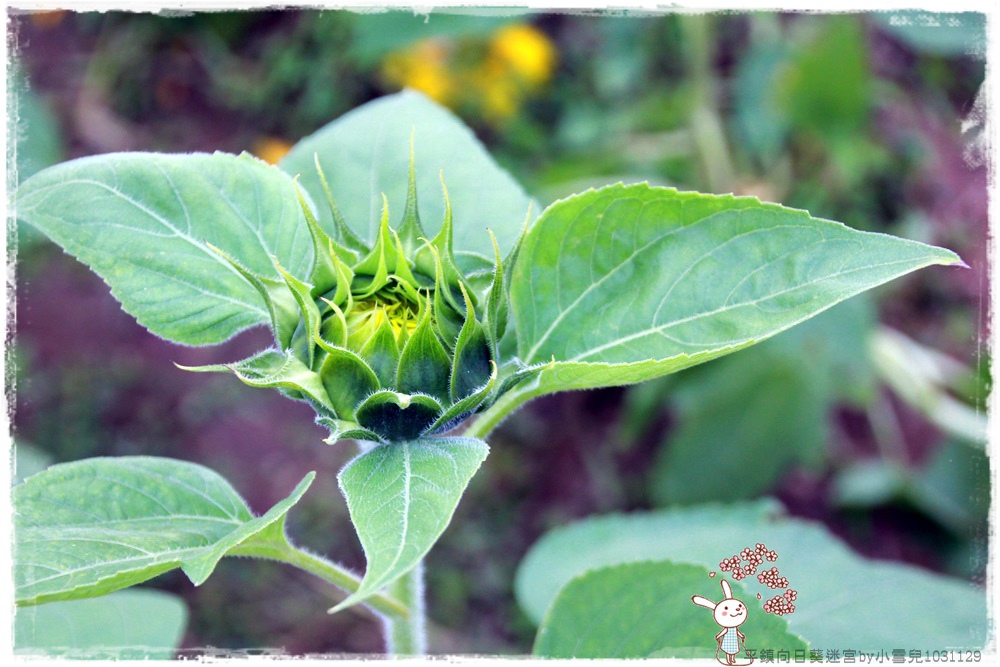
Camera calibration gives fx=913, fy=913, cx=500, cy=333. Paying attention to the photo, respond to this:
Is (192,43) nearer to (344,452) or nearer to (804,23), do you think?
(344,452)

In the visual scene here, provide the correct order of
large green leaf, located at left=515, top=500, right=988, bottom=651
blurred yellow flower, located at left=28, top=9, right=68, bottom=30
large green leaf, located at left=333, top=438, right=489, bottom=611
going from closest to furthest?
large green leaf, located at left=333, top=438, right=489, bottom=611 < large green leaf, located at left=515, top=500, right=988, bottom=651 < blurred yellow flower, located at left=28, top=9, right=68, bottom=30

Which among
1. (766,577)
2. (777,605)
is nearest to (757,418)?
(766,577)

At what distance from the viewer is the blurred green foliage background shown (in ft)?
9.16

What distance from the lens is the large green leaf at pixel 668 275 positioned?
1007 millimetres

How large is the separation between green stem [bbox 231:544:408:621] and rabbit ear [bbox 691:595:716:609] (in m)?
0.41

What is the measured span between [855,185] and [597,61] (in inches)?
40.5

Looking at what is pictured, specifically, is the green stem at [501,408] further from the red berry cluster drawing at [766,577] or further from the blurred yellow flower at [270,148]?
the blurred yellow flower at [270,148]

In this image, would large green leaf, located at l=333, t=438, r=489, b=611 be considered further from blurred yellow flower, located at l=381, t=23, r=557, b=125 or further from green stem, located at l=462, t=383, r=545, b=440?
blurred yellow flower, located at l=381, t=23, r=557, b=125

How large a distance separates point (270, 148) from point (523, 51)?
1.01 meters

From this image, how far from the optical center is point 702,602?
1305 mm

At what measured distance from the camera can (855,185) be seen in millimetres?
3152

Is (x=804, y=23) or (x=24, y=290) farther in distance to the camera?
(x=804, y=23)

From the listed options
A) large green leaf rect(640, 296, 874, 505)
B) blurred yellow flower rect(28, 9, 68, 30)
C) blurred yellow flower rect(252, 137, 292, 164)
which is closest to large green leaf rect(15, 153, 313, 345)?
large green leaf rect(640, 296, 874, 505)

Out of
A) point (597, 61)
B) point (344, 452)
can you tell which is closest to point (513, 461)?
point (344, 452)
